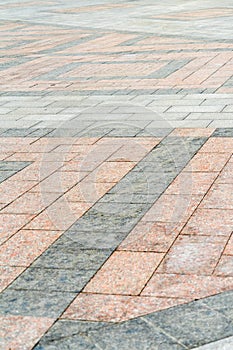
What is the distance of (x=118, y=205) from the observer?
622 centimetres

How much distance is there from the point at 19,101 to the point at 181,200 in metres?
4.93

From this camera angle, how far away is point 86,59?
550 inches

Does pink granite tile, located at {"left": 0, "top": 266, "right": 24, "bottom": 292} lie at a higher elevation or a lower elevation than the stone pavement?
higher

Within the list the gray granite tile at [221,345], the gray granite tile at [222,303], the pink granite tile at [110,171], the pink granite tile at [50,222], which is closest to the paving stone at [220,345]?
the gray granite tile at [221,345]

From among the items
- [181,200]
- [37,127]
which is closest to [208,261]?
[181,200]

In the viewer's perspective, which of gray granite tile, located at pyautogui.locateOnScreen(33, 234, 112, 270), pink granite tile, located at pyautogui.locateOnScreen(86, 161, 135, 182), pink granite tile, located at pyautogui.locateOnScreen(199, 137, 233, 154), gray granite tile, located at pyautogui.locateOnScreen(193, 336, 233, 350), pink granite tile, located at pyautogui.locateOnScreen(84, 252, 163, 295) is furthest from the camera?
pink granite tile, located at pyautogui.locateOnScreen(199, 137, 233, 154)

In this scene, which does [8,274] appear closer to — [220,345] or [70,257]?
[70,257]

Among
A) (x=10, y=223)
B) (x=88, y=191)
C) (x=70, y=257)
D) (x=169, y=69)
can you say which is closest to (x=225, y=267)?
(x=70, y=257)

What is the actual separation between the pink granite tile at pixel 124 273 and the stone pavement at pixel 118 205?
11 mm

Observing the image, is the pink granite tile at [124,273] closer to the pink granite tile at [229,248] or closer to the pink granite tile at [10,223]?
the pink granite tile at [229,248]

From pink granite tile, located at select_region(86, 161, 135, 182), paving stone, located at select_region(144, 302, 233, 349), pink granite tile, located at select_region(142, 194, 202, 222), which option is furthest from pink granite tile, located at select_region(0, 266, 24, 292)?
pink granite tile, located at select_region(86, 161, 135, 182)

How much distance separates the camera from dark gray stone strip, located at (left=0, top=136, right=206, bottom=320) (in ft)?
15.4

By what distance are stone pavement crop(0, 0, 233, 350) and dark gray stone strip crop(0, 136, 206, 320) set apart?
0.04 ft

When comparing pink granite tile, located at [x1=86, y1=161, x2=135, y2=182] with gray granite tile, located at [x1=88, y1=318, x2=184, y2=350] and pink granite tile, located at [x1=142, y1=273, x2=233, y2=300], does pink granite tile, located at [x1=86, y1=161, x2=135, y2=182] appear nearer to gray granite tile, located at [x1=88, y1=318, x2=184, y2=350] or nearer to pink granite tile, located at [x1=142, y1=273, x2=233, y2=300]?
pink granite tile, located at [x1=142, y1=273, x2=233, y2=300]
